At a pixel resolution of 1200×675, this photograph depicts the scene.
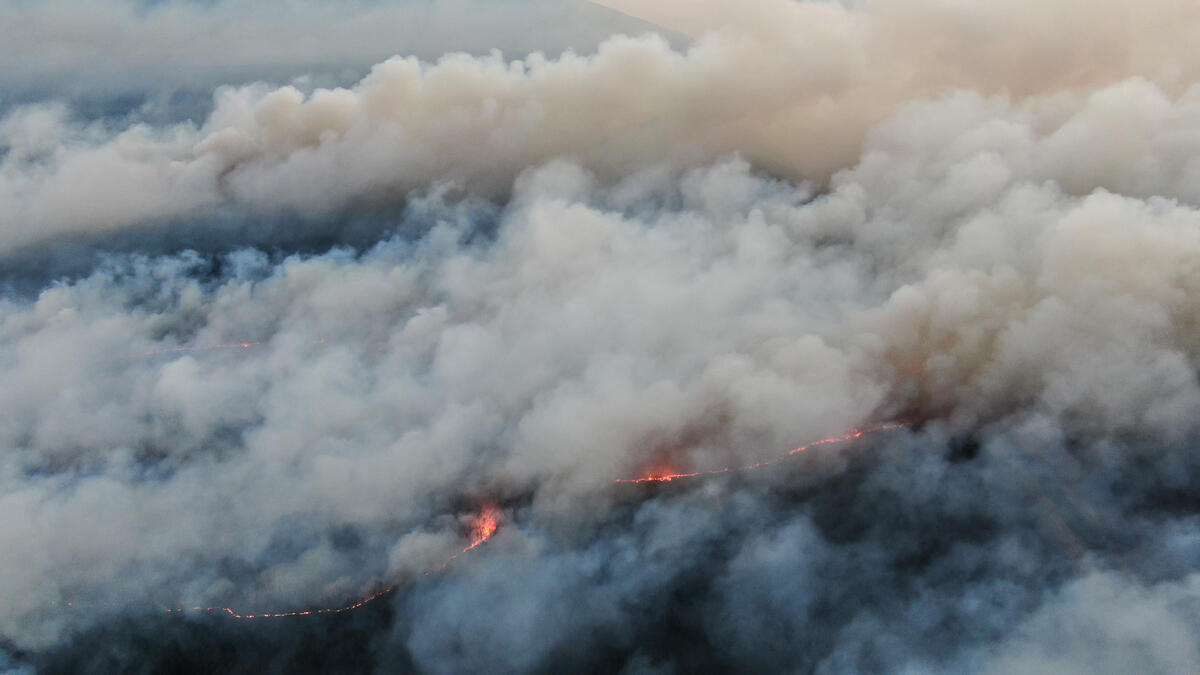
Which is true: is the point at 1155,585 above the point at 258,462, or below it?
Answer: above

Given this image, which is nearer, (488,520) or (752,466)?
(488,520)

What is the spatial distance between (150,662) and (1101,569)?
255ft

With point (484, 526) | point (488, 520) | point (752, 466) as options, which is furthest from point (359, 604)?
point (752, 466)

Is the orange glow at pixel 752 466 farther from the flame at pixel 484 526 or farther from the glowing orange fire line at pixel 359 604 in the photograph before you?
the glowing orange fire line at pixel 359 604

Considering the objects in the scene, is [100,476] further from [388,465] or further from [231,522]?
[388,465]

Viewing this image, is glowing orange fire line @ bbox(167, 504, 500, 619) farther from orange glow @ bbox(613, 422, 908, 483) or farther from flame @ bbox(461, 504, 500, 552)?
orange glow @ bbox(613, 422, 908, 483)

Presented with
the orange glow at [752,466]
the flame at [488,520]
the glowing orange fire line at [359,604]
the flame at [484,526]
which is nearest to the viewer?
the glowing orange fire line at [359,604]

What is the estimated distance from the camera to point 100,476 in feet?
310

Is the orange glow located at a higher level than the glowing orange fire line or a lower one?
higher

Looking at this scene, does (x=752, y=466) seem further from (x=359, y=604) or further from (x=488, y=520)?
(x=359, y=604)

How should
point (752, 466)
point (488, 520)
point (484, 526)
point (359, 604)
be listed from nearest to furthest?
point (359, 604) < point (484, 526) < point (488, 520) < point (752, 466)

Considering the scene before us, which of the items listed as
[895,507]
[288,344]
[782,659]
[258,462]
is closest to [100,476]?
[258,462]

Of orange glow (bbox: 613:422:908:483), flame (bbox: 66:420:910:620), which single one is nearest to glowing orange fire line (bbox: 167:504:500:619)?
flame (bbox: 66:420:910:620)

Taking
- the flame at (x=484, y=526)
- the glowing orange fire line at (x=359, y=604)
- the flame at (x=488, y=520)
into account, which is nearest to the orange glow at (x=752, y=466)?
the flame at (x=488, y=520)
